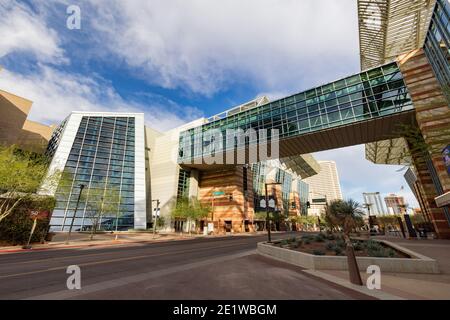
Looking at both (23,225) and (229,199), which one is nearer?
(23,225)

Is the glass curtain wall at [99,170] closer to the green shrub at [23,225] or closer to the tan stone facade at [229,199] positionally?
the green shrub at [23,225]

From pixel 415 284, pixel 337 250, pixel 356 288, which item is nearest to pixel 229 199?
pixel 337 250

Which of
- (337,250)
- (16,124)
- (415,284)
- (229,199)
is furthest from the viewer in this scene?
(229,199)

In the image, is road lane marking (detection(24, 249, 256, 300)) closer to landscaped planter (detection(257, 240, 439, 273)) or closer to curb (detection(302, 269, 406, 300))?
curb (detection(302, 269, 406, 300))

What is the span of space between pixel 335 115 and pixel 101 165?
147 ft

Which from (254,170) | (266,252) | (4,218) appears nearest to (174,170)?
(254,170)

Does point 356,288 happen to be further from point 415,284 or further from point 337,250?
point 337,250

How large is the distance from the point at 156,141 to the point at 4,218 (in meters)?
40.7

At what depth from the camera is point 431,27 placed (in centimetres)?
2036

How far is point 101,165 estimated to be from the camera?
4288cm

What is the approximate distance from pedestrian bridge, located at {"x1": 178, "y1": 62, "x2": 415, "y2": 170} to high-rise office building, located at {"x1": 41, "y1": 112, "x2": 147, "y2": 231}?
19659mm

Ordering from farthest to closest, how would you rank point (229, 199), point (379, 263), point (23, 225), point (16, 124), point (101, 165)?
1. point (229, 199)
2. point (16, 124)
3. point (101, 165)
4. point (23, 225)
5. point (379, 263)

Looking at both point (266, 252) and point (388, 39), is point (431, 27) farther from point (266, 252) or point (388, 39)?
point (266, 252)

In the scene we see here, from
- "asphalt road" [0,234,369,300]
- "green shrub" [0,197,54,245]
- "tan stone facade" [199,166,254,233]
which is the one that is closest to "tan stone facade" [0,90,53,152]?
"green shrub" [0,197,54,245]
